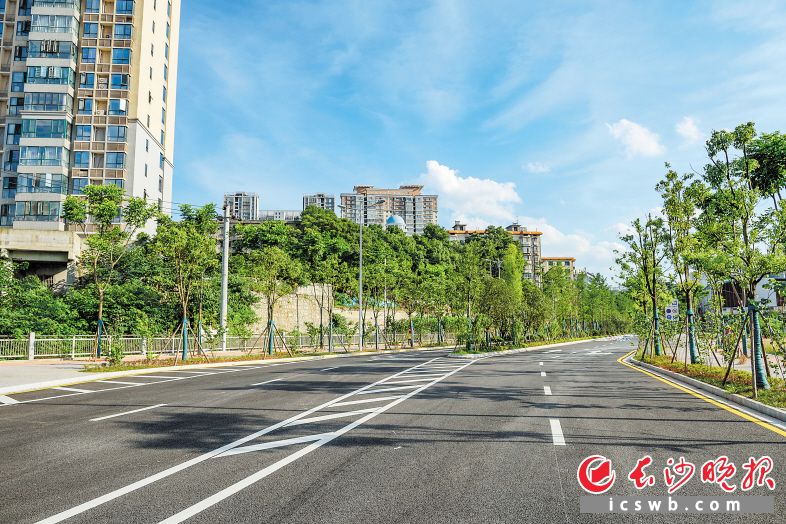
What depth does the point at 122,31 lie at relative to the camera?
50344mm

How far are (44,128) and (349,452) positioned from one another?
180ft

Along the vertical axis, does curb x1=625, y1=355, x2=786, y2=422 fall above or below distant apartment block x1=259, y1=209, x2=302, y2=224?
below

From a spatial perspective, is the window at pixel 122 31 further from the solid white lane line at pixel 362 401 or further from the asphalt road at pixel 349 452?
the solid white lane line at pixel 362 401

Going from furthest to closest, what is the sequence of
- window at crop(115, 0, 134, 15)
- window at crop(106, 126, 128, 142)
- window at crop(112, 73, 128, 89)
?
window at crop(115, 0, 134, 15) → window at crop(112, 73, 128, 89) → window at crop(106, 126, 128, 142)

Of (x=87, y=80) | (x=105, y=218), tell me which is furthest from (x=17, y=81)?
(x=105, y=218)

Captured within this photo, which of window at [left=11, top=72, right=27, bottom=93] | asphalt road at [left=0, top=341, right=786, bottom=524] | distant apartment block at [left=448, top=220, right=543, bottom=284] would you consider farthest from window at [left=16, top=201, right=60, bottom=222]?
distant apartment block at [left=448, top=220, right=543, bottom=284]

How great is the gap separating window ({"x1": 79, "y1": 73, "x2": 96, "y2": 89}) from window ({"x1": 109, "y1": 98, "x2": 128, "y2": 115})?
10.0 feet

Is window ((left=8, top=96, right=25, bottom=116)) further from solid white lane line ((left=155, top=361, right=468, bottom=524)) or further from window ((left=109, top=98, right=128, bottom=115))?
solid white lane line ((left=155, top=361, right=468, bottom=524))

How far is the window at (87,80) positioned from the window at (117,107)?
3053mm

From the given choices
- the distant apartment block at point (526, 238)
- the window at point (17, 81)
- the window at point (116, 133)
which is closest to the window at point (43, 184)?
the window at point (116, 133)

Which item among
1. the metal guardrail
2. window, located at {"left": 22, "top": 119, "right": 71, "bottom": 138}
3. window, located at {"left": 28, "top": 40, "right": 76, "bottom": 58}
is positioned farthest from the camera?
window, located at {"left": 28, "top": 40, "right": 76, "bottom": 58}

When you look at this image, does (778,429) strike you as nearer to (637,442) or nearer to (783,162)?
(637,442)

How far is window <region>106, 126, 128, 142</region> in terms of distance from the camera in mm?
48781

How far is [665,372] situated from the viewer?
63.6 ft
